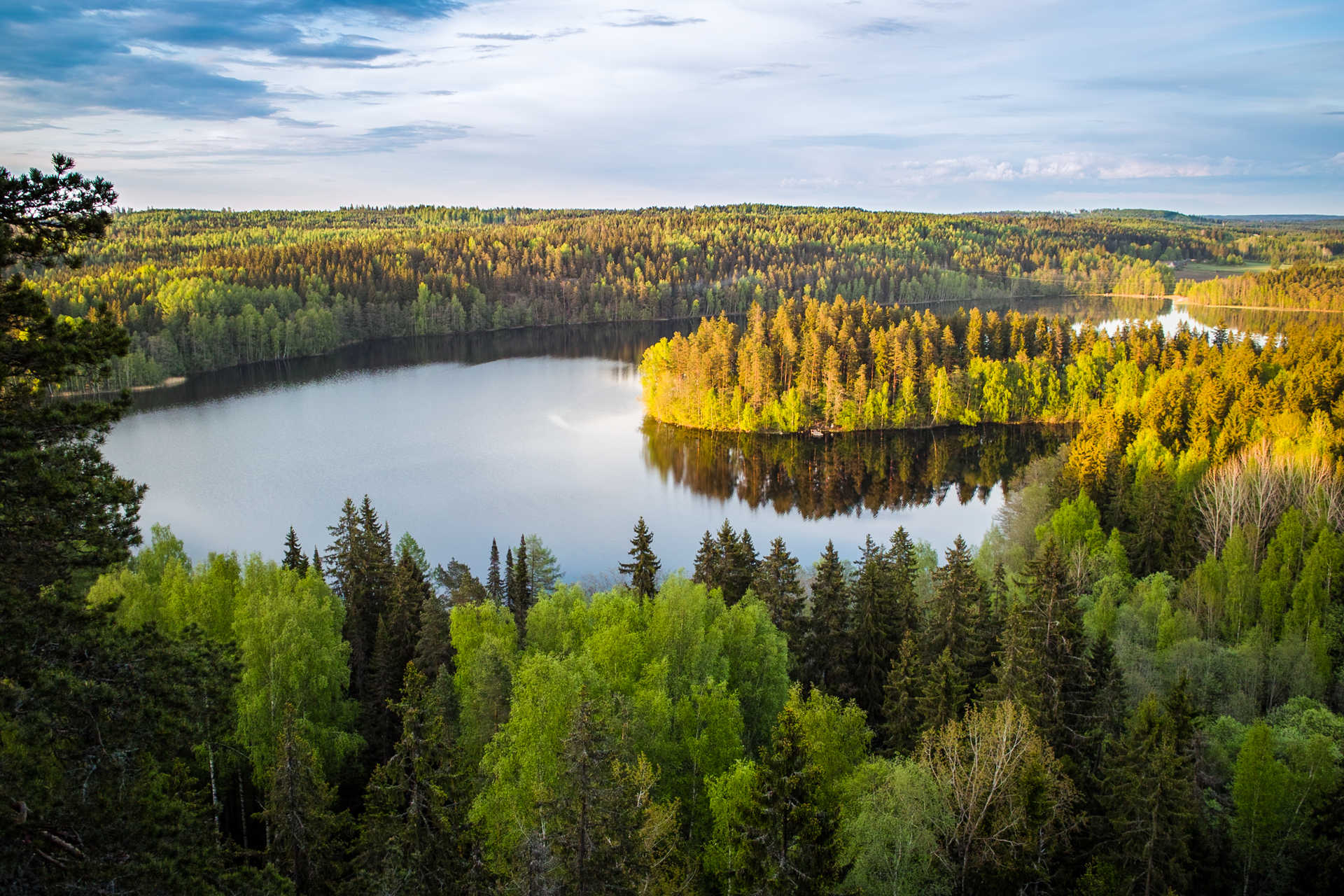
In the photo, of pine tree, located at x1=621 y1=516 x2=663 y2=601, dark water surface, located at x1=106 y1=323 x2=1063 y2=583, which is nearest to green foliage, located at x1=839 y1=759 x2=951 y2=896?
pine tree, located at x1=621 y1=516 x2=663 y2=601

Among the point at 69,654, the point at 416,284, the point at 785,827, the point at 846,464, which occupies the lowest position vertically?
the point at 846,464

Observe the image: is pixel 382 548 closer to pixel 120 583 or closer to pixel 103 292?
pixel 120 583

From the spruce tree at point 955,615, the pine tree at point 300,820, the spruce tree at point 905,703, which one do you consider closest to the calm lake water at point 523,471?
the spruce tree at point 955,615

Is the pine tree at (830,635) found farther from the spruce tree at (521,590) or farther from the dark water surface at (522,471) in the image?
the dark water surface at (522,471)

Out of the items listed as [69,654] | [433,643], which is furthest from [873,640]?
[69,654]

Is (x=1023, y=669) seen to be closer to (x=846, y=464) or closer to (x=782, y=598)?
(x=782, y=598)

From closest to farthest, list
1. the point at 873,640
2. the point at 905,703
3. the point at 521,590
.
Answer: the point at 905,703 < the point at 873,640 < the point at 521,590

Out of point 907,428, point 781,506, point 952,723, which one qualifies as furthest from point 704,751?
Result: point 907,428

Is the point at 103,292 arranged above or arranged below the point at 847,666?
above

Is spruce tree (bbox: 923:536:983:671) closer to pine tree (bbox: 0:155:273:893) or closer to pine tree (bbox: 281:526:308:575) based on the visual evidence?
pine tree (bbox: 0:155:273:893)
